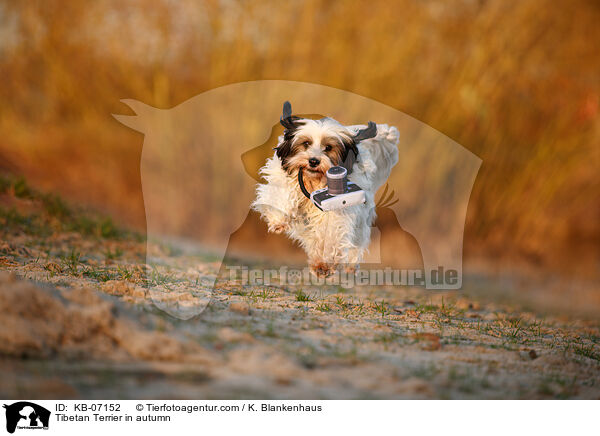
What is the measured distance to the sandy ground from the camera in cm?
240

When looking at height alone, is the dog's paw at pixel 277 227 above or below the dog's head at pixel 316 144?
below

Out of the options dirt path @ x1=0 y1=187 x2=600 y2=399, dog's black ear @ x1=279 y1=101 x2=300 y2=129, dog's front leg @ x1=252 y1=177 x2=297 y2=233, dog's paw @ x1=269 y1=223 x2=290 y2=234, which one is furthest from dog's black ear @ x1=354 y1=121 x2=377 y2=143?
dirt path @ x1=0 y1=187 x2=600 y2=399

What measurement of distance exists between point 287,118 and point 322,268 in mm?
1188

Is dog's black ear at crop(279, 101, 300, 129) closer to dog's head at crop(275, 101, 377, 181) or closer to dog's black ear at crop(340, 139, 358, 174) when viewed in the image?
dog's head at crop(275, 101, 377, 181)

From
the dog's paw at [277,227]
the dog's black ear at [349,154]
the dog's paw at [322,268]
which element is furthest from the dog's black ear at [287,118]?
the dog's paw at [322,268]

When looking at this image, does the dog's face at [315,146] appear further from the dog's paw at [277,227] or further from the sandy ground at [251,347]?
the sandy ground at [251,347]

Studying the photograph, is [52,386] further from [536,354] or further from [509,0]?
[509,0]

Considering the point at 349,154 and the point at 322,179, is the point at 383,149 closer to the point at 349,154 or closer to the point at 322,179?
the point at 349,154

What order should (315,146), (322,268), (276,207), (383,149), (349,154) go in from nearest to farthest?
(315,146), (349,154), (276,207), (322,268), (383,149)

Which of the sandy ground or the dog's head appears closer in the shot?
the sandy ground

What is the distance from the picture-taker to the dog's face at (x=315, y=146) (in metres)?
3.57

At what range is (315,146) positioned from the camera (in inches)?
143
